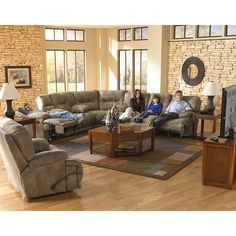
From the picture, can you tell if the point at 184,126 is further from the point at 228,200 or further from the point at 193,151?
the point at 228,200

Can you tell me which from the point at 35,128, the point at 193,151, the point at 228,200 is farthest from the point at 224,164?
the point at 35,128

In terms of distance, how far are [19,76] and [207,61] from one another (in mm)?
5200

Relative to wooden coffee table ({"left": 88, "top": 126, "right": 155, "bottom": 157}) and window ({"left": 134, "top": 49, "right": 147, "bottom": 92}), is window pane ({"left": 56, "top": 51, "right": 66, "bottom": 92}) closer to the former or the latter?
window ({"left": 134, "top": 49, "right": 147, "bottom": 92})

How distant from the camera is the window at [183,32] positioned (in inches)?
361

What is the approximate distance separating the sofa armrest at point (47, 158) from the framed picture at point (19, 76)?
18.1 ft

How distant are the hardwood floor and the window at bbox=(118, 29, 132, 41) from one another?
6834 millimetres

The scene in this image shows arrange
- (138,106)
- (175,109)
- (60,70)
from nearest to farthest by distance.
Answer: (175,109) → (138,106) → (60,70)

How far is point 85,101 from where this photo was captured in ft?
26.8

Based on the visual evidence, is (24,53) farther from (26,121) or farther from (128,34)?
(26,121)

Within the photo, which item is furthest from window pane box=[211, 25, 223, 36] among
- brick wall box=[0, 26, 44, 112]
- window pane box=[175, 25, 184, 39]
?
brick wall box=[0, 26, 44, 112]

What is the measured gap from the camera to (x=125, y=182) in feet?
14.8

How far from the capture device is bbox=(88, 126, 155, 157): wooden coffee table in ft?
18.0

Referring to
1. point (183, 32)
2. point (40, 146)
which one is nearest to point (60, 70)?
point (183, 32)
